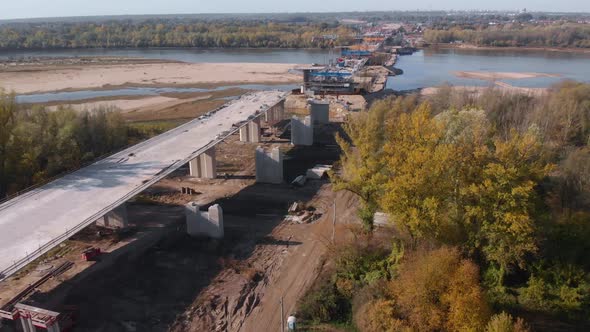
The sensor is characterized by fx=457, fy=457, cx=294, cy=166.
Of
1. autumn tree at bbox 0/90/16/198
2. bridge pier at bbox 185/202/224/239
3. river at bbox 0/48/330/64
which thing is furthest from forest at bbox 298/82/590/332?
river at bbox 0/48/330/64

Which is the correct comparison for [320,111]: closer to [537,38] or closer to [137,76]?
[137,76]

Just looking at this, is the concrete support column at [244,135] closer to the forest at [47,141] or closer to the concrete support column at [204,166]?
the forest at [47,141]

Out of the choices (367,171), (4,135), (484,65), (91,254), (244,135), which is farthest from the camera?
(484,65)

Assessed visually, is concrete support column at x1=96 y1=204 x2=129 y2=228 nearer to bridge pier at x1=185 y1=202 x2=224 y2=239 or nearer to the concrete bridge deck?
the concrete bridge deck

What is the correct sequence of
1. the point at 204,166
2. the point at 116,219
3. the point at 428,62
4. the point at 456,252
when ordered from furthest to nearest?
the point at 428,62
the point at 204,166
the point at 116,219
the point at 456,252

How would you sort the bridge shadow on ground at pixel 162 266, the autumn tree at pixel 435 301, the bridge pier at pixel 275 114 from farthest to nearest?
1. the bridge pier at pixel 275 114
2. the bridge shadow on ground at pixel 162 266
3. the autumn tree at pixel 435 301

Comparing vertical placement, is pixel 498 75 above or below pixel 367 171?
below

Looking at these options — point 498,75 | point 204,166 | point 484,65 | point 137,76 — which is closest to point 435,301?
point 204,166

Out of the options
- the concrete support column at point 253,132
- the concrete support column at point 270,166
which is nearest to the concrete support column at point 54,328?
the concrete support column at point 270,166
